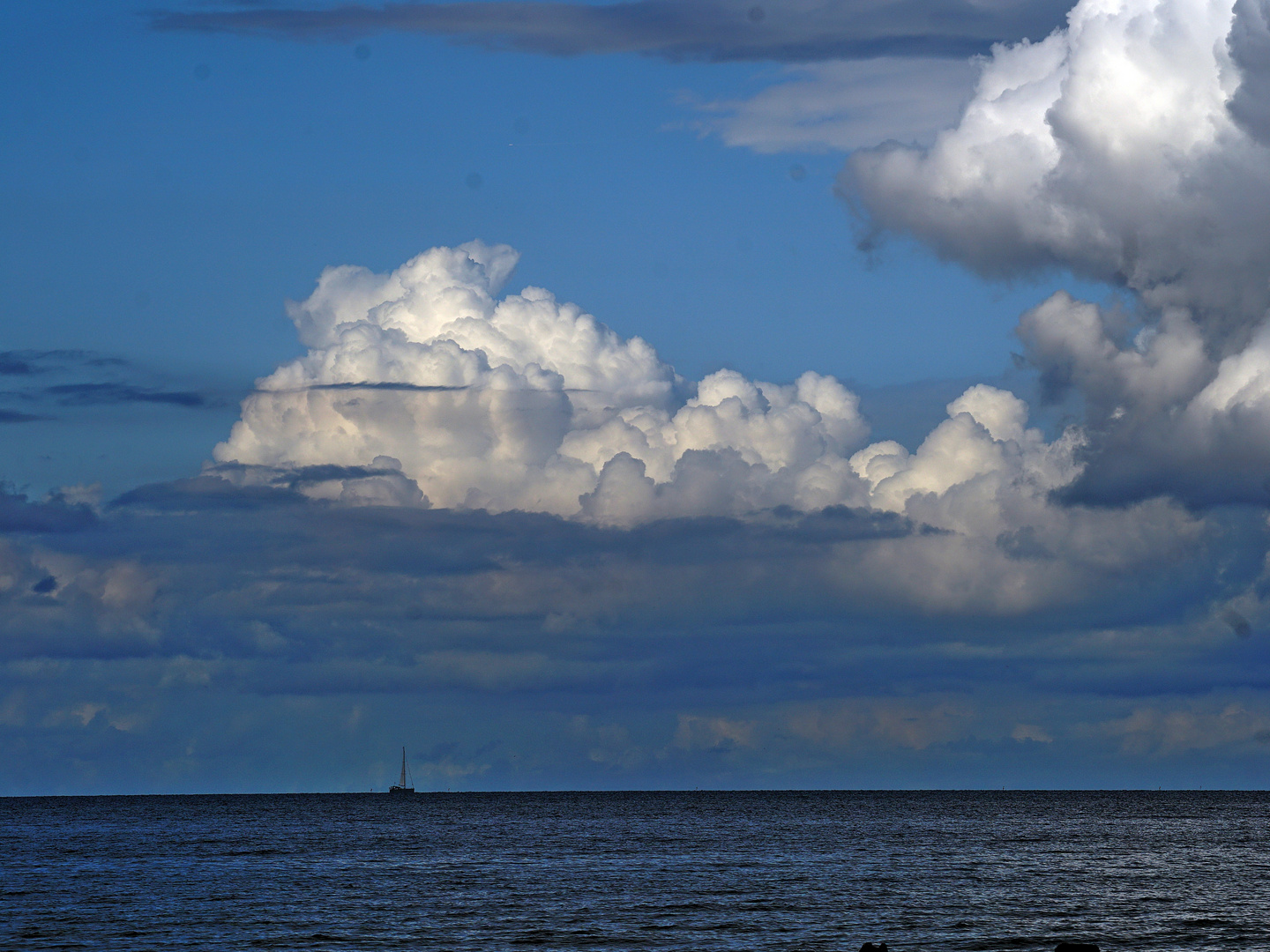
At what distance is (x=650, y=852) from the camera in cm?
15400

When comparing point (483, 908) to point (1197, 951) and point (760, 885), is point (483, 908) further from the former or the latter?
point (1197, 951)

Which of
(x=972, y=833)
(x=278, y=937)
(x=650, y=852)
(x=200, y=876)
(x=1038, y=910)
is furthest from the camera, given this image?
(x=972, y=833)

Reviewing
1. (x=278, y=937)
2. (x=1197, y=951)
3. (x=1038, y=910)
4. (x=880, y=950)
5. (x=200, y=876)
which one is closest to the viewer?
(x=880, y=950)

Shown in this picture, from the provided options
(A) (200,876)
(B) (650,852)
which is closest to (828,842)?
(B) (650,852)

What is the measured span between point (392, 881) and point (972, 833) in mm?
99956

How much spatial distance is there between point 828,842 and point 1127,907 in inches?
3067

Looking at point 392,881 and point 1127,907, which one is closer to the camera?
point 1127,907

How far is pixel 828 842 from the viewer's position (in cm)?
17200

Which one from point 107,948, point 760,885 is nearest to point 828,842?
point 760,885

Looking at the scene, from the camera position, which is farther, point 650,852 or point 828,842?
point 828,842

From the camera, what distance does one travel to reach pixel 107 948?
81.0 meters

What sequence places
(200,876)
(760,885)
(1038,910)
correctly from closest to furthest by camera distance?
(1038,910) < (760,885) < (200,876)

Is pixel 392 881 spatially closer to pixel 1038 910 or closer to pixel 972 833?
pixel 1038 910

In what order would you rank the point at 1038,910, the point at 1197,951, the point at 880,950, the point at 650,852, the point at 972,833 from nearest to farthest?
the point at 880,950, the point at 1197,951, the point at 1038,910, the point at 650,852, the point at 972,833
